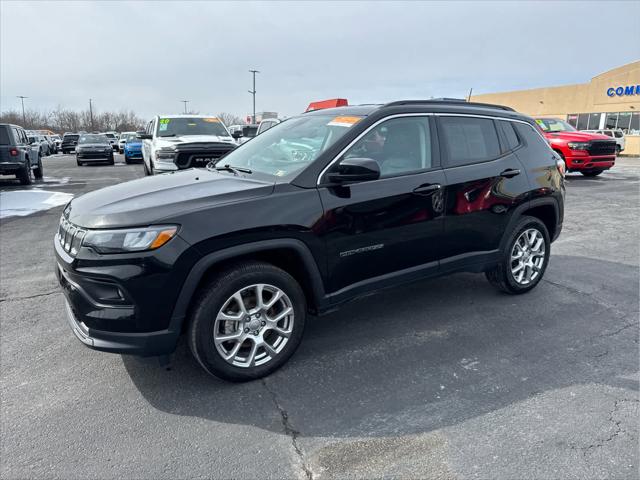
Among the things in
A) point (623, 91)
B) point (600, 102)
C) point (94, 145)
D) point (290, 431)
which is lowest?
point (290, 431)

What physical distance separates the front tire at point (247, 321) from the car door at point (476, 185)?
60.2 inches

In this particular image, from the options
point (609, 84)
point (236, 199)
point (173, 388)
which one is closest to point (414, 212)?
point (236, 199)

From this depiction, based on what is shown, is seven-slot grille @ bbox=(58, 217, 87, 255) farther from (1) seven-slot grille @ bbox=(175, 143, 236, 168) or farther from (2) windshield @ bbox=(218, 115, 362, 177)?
(1) seven-slot grille @ bbox=(175, 143, 236, 168)

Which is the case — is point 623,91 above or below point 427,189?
above

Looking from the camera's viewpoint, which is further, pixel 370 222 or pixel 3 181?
pixel 3 181

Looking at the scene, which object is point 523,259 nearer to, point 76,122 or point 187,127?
point 187,127

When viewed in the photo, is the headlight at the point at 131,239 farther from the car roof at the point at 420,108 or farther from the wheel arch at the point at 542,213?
the wheel arch at the point at 542,213

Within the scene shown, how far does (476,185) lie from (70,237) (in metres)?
3.17

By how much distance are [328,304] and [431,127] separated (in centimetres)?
174

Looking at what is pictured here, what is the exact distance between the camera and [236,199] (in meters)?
2.91

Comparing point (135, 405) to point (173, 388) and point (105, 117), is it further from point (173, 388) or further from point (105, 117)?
point (105, 117)

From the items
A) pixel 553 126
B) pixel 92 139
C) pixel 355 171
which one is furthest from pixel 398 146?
pixel 92 139

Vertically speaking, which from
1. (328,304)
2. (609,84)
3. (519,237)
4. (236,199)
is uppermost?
(609,84)

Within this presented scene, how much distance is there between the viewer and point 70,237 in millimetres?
2863
